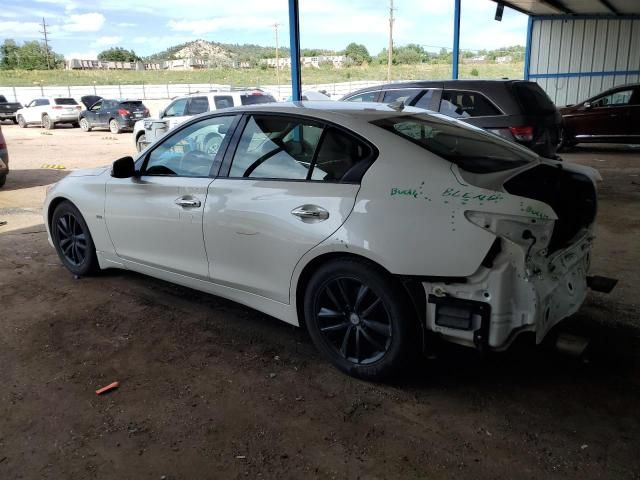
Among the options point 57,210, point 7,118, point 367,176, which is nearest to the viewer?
point 367,176

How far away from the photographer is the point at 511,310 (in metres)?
2.58

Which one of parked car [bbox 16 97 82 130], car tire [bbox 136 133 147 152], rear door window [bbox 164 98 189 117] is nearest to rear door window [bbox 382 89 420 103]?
rear door window [bbox 164 98 189 117]

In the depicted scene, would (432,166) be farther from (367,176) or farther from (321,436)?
(321,436)

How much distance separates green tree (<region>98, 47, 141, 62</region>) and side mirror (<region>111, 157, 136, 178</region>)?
108693 millimetres

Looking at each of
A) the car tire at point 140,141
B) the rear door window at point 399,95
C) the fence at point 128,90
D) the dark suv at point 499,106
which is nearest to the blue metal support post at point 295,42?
the rear door window at point 399,95

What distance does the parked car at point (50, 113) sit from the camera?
2619 centimetres

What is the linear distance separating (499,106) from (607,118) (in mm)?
7798

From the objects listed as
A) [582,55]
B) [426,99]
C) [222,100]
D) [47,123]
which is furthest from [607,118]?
[47,123]

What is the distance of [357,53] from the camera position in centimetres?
8975

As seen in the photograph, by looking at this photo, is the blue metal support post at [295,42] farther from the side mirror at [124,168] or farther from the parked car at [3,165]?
the parked car at [3,165]

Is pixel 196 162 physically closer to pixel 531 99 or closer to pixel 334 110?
pixel 334 110

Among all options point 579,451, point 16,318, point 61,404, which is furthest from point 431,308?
point 16,318

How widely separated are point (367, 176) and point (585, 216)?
4.42 ft

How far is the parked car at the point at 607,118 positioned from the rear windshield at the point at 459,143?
11807 millimetres
